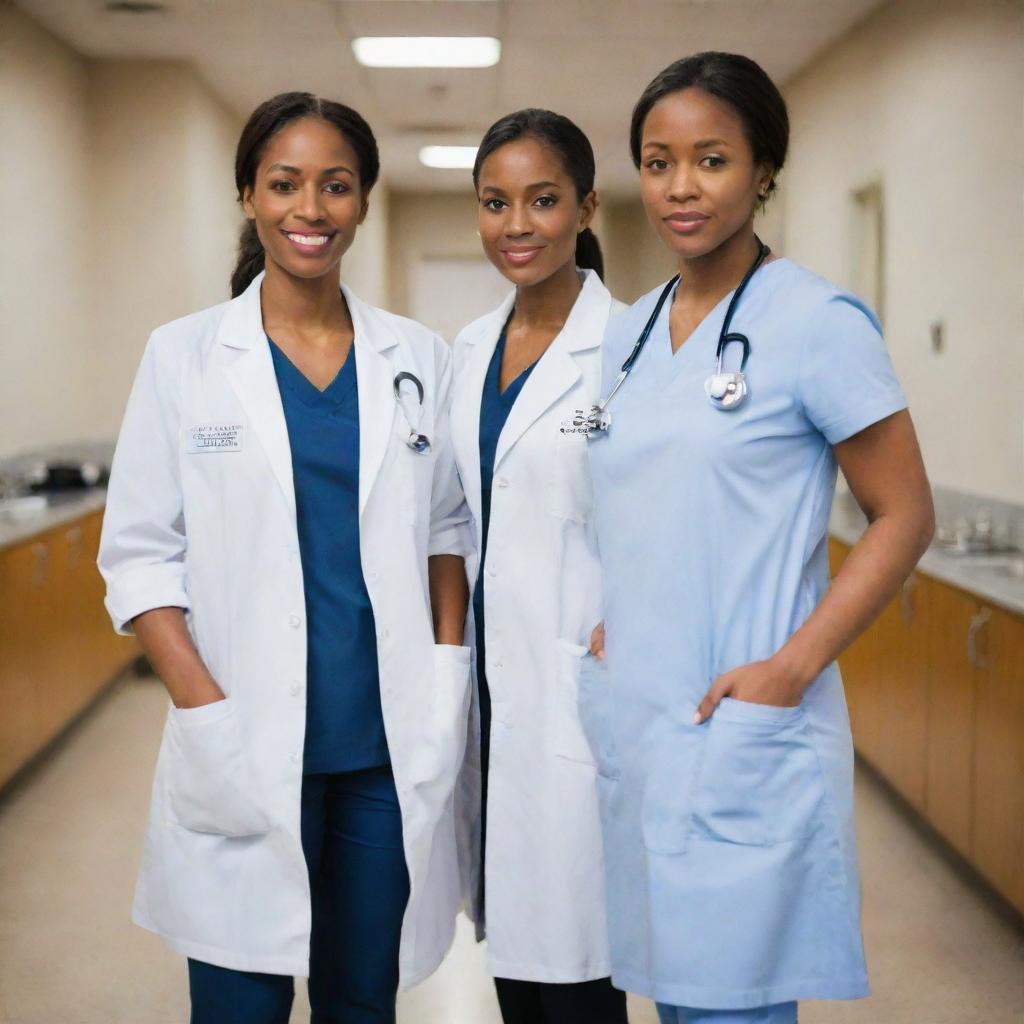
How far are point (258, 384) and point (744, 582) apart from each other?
67 centimetres

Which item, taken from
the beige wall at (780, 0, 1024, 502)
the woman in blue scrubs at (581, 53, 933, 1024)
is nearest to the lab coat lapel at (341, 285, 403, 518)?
the woman in blue scrubs at (581, 53, 933, 1024)

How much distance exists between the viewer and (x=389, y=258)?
11.3m

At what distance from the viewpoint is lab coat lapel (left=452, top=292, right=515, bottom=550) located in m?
1.88

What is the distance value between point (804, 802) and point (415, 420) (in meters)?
0.71

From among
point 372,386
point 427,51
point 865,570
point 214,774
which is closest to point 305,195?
point 372,386

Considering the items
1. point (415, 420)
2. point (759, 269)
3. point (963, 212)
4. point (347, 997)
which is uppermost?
point (963, 212)

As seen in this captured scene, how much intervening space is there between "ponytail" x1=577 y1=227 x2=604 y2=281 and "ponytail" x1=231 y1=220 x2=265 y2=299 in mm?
513

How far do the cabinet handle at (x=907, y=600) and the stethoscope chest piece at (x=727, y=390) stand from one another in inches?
88.3

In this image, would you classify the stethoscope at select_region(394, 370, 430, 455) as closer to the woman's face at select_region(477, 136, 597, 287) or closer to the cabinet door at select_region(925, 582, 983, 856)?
the woman's face at select_region(477, 136, 597, 287)

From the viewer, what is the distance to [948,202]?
438 centimetres

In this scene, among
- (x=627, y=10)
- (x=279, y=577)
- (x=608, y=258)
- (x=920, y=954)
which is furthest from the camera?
(x=608, y=258)

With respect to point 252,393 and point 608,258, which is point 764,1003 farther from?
point 608,258

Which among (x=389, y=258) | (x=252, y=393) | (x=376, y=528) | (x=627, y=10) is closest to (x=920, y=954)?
(x=376, y=528)

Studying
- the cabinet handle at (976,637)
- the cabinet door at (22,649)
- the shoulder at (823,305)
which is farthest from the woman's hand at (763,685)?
the cabinet door at (22,649)
